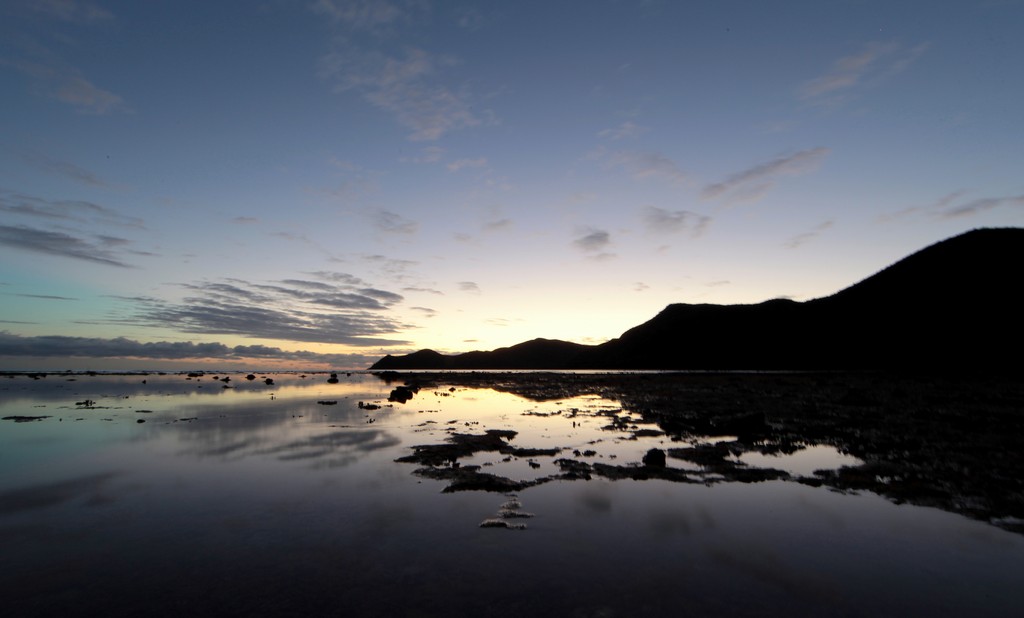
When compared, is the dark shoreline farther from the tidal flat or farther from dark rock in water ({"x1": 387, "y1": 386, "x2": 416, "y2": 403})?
Answer: dark rock in water ({"x1": 387, "y1": 386, "x2": 416, "y2": 403})

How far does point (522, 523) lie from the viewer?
13898 mm

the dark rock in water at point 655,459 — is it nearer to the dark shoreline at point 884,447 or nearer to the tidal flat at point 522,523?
the tidal flat at point 522,523

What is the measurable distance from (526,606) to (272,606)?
16.2ft

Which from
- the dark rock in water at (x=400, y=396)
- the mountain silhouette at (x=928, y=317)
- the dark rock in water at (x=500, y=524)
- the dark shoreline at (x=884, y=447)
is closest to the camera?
the dark rock in water at (x=500, y=524)

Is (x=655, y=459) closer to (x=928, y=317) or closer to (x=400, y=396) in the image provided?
(x=400, y=396)

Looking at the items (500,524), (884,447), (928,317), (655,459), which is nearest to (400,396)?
(655,459)

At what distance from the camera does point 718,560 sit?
37.1 feet

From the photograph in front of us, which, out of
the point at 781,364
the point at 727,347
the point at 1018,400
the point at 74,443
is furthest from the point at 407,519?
the point at 727,347

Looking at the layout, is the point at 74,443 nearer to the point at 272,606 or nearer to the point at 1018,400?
the point at 272,606

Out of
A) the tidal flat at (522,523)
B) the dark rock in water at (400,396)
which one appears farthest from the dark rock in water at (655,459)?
the dark rock in water at (400,396)

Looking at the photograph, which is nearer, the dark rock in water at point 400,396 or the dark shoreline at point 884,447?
the dark shoreline at point 884,447

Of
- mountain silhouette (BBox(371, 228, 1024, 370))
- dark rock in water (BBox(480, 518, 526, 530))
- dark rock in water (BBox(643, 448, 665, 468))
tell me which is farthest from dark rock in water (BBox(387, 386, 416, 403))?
mountain silhouette (BBox(371, 228, 1024, 370))

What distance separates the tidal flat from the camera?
9.47 meters

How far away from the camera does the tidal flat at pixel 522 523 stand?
9.47m
